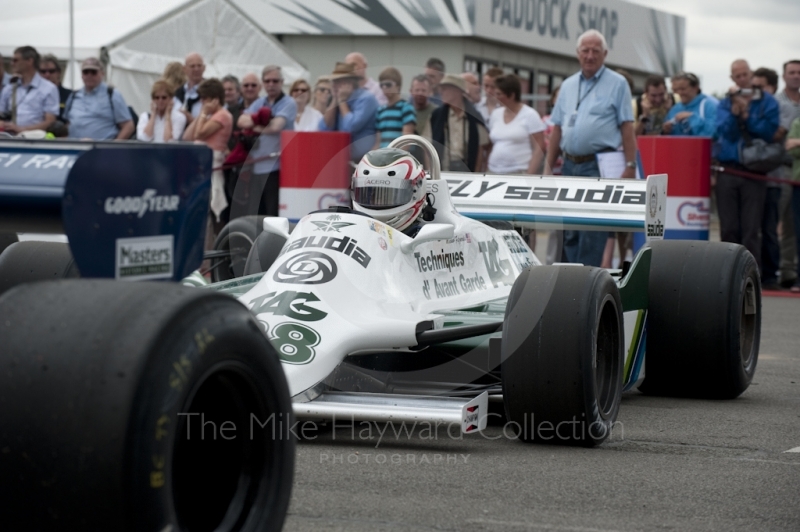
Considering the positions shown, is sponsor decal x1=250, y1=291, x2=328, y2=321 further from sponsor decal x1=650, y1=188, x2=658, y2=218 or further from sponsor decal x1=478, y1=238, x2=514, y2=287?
sponsor decal x1=650, y1=188, x2=658, y2=218

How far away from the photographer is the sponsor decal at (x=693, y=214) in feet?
37.9

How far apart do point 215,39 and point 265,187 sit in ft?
23.7

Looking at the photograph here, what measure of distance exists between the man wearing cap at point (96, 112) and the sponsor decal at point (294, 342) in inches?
282

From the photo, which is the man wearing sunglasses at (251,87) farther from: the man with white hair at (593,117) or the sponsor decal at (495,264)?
the sponsor decal at (495,264)

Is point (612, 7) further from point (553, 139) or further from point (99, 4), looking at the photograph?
point (553, 139)

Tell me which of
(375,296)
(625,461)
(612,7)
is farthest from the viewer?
(612,7)

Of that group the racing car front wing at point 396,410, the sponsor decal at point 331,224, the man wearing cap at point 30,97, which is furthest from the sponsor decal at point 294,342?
the man wearing cap at point 30,97

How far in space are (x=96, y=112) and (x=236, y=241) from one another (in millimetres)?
4418

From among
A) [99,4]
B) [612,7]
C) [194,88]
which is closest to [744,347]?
[194,88]

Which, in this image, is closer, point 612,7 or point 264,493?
point 264,493

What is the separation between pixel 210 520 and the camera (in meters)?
3.10

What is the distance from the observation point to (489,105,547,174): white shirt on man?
391 inches

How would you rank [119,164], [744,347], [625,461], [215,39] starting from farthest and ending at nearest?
[215,39] < [744,347] < [625,461] < [119,164]

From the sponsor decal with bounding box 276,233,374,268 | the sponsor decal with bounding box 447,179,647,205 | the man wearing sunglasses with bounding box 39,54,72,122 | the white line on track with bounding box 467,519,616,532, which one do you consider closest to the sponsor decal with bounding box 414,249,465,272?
the sponsor decal with bounding box 276,233,374,268
